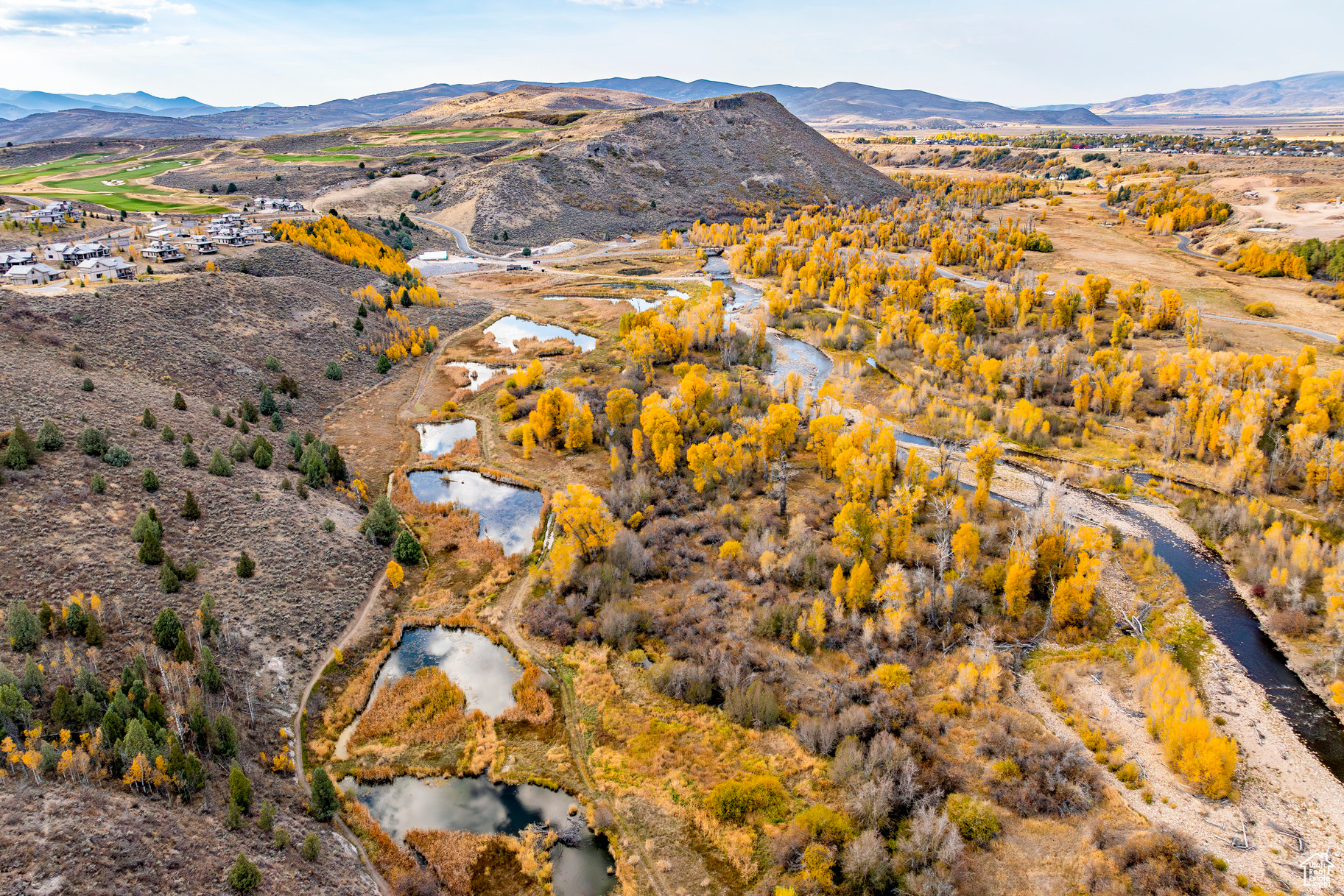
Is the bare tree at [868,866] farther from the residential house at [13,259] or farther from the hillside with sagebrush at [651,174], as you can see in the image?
the hillside with sagebrush at [651,174]

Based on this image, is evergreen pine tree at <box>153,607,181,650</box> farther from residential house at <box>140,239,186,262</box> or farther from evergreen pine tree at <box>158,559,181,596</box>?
residential house at <box>140,239,186,262</box>

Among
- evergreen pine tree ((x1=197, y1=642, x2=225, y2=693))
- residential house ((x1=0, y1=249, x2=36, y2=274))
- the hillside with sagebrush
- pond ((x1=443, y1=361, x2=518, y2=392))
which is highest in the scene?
the hillside with sagebrush

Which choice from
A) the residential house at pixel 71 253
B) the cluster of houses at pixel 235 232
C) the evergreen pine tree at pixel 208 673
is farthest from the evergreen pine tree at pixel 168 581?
the cluster of houses at pixel 235 232

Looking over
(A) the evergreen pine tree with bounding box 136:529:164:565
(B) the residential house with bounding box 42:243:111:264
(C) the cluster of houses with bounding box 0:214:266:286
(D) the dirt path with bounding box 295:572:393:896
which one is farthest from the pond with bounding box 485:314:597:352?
(A) the evergreen pine tree with bounding box 136:529:164:565

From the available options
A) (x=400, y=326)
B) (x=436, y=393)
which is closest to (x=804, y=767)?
(x=436, y=393)

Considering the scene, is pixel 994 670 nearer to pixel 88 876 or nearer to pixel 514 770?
pixel 514 770

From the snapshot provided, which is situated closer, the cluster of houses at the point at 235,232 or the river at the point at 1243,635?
the river at the point at 1243,635
